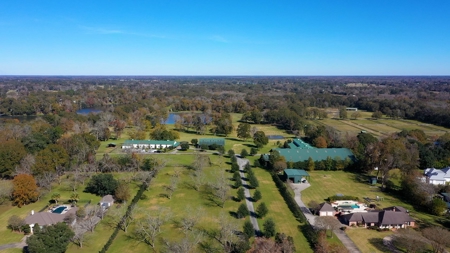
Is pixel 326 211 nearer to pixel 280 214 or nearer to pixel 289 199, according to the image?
pixel 289 199

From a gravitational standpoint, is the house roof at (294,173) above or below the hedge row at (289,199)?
above

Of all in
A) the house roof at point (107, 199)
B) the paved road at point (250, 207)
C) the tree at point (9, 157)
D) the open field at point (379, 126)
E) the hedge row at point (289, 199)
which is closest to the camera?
the paved road at point (250, 207)

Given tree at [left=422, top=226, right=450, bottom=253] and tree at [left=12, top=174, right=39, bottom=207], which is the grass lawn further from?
tree at [left=12, top=174, right=39, bottom=207]

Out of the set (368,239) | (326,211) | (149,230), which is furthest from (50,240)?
(368,239)

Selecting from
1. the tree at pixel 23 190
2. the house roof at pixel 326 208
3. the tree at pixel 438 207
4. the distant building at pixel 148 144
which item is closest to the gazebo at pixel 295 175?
the house roof at pixel 326 208

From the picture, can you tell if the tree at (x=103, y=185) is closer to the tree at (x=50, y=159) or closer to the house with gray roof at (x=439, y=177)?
the tree at (x=50, y=159)
